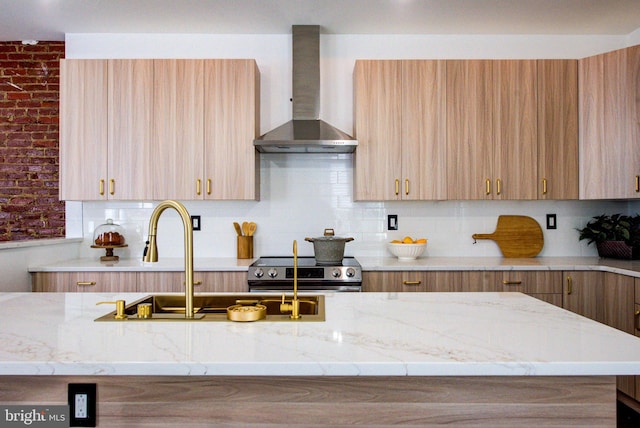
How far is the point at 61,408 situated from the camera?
47.4 inches

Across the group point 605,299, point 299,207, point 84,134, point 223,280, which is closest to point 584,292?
point 605,299

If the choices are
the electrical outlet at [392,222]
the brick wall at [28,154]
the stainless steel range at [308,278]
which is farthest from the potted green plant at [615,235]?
the brick wall at [28,154]

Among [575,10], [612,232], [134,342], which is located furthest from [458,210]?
[134,342]

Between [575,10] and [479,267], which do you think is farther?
[575,10]

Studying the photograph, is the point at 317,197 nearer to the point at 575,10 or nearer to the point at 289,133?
the point at 289,133

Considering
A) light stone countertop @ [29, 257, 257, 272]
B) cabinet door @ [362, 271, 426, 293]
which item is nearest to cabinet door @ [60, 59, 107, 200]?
light stone countertop @ [29, 257, 257, 272]

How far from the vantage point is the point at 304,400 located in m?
1.21

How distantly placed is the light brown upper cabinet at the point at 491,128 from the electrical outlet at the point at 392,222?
21.1 inches

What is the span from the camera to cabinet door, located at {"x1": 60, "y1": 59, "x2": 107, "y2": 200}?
139 inches

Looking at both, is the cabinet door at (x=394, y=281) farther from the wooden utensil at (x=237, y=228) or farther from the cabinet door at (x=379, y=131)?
the wooden utensil at (x=237, y=228)

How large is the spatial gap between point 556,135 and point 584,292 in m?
1.19

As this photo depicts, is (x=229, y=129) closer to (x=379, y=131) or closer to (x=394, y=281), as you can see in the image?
(x=379, y=131)

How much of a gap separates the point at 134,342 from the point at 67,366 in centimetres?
18

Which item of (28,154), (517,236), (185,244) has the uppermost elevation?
(28,154)
